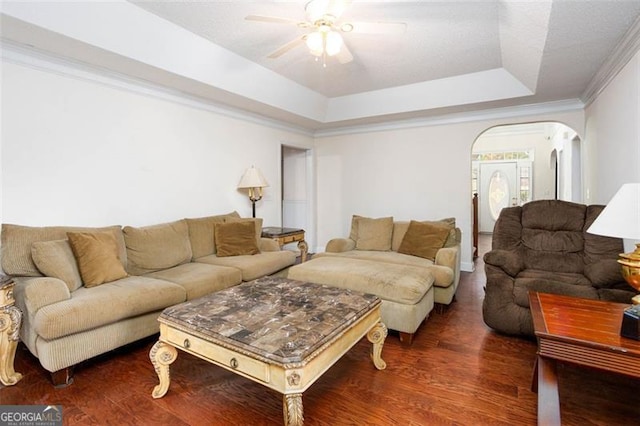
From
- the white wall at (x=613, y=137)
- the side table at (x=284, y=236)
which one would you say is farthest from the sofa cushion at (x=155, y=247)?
the white wall at (x=613, y=137)

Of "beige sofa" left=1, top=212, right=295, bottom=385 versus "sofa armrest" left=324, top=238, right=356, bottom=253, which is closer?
"beige sofa" left=1, top=212, right=295, bottom=385

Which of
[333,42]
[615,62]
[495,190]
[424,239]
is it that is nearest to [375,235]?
[424,239]

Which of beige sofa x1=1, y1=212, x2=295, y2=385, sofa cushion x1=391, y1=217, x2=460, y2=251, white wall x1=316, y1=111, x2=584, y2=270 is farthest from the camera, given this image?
white wall x1=316, y1=111, x2=584, y2=270

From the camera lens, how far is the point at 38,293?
6.67ft

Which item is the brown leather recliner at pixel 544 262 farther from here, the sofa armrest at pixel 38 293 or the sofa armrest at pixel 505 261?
the sofa armrest at pixel 38 293

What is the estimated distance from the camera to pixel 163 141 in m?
3.58

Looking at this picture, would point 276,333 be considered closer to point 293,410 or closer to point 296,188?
point 293,410

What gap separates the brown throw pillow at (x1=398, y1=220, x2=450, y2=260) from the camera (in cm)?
361

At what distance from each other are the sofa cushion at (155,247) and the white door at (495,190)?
8247 millimetres

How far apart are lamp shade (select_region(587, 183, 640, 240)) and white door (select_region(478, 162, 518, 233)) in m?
7.67

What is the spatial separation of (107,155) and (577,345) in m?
3.81

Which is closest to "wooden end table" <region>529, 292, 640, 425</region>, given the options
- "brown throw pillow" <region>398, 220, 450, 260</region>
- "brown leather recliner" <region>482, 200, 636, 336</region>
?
"brown leather recliner" <region>482, 200, 636, 336</region>

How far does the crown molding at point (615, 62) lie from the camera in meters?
2.34

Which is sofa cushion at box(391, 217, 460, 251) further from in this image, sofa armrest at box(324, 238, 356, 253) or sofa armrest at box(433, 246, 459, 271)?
sofa armrest at box(324, 238, 356, 253)
